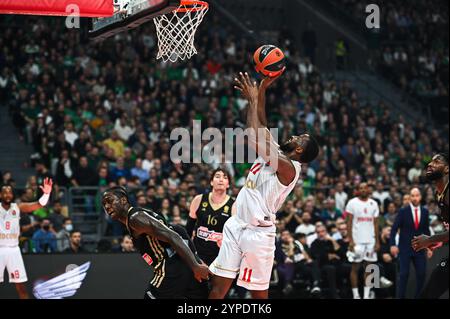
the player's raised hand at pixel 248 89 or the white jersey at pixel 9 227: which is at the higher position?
the player's raised hand at pixel 248 89

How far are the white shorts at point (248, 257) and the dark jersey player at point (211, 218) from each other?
146 cm

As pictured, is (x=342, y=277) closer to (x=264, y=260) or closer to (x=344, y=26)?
(x=264, y=260)

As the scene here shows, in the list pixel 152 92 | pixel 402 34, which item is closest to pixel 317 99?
pixel 152 92

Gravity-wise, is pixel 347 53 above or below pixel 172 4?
above

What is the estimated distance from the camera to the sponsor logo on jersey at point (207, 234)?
980 cm

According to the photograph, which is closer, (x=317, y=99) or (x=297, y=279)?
(x=297, y=279)

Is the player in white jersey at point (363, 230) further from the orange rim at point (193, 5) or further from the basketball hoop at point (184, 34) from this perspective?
the orange rim at point (193, 5)

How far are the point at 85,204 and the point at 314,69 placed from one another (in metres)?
9.60

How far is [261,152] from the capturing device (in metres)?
7.77

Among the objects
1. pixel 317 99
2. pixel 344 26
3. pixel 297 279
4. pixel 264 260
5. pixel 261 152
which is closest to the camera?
pixel 261 152

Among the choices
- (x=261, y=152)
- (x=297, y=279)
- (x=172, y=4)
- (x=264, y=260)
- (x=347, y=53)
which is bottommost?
(x=297, y=279)

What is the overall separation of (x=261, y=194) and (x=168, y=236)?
1295 mm

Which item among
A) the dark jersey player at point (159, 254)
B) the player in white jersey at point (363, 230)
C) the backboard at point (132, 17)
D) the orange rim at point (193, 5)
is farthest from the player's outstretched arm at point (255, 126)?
the player in white jersey at point (363, 230)

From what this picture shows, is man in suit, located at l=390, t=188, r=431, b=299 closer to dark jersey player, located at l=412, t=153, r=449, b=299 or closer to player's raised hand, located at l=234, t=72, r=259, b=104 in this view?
dark jersey player, located at l=412, t=153, r=449, b=299
